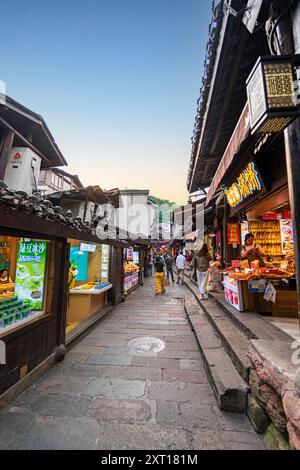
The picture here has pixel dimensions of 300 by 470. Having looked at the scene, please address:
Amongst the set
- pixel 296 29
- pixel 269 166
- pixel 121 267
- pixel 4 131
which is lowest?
pixel 121 267

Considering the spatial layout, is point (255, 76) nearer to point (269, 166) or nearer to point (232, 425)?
point (269, 166)

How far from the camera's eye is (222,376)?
10.9ft

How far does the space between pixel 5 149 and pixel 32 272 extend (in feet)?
18.8

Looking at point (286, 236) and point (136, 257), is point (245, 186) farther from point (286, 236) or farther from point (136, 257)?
point (136, 257)

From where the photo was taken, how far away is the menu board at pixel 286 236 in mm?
8172

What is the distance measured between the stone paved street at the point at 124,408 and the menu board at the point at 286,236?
20.1 ft

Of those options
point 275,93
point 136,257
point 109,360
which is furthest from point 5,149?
point 136,257

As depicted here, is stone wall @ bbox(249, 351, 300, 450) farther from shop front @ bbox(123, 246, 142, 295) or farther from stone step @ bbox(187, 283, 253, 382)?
shop front @ bbox(123, 246, 142, 295)

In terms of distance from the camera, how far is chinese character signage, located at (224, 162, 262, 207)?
4527mm

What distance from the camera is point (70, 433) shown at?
2.52 metres

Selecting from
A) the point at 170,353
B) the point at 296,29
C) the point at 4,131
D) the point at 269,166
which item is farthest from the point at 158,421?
the point at 4,131

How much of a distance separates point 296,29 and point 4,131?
8976 millimetres

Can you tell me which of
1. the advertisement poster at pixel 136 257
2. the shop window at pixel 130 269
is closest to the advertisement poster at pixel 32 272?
the shop window at pixel 130 269

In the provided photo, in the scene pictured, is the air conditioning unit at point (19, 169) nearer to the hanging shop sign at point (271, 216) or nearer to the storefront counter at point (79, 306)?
the storefront counter at point (79, 306)
